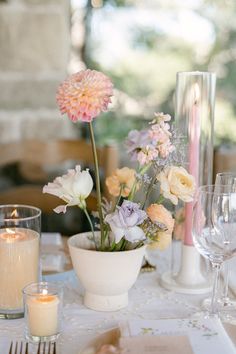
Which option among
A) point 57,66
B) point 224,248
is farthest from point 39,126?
point 224,248

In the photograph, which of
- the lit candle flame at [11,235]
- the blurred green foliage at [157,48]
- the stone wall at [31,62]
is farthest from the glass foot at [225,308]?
the blurred green foliage at [157,48]

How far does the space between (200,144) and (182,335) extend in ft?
1.40

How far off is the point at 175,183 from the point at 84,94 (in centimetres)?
21

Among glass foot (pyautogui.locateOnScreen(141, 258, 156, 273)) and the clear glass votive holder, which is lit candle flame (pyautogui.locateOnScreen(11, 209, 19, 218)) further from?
glass foot (pyautogui.locateOnScreen(141, 258, 156, 273))

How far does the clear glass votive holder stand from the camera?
3.28 feet

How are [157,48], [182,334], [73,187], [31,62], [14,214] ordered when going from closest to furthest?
1. [182,334]
2. [73,187]
3. [14,214]
4. [31,62]
5. [157,48]

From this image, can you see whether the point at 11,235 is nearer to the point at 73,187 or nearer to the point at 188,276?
the point at 73,187

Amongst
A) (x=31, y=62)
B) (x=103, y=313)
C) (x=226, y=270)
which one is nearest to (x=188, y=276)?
(x=226, y=270)

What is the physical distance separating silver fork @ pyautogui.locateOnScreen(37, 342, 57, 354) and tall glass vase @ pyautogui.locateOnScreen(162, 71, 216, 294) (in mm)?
336

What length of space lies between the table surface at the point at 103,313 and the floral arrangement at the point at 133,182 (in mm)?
115

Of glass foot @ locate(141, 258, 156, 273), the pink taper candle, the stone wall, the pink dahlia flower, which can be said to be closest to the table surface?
→ glass foot @ locate(141, 258, 156, 273)

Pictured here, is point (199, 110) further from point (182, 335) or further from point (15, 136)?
point (15, 136)

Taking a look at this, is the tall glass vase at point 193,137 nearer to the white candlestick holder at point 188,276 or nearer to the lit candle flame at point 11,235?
the white candlestick holder at point 188,276

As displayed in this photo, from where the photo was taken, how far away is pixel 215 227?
3.67ft
